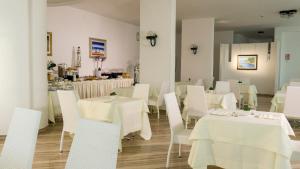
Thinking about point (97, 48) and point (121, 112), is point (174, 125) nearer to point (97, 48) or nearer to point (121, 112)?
point (121, 112)

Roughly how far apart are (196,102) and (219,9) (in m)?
4.51

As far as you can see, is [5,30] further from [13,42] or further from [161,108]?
[161,108]

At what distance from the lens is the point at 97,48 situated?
Result: 9430 millimetres


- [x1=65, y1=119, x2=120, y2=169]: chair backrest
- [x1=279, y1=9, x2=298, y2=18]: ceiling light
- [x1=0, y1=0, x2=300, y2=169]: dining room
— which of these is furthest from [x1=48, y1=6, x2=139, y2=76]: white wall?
[x1=65, y1=119, x2=120, y2=169]: chair backrest

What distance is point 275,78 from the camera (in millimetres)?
11281

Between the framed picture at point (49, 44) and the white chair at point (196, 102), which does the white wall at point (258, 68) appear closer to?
the framed picture at point (49, 44)

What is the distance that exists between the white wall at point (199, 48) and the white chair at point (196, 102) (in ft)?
16.9

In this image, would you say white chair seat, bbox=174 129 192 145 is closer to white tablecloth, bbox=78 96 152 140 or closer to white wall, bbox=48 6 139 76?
white tablecloth, bbox=78 96 152 140

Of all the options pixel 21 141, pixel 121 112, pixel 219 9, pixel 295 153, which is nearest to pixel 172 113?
pixel 121 112

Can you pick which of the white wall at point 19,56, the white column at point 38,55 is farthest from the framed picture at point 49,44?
the white wall at point 19,56

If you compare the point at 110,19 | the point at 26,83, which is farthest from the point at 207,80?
the point at 26,83

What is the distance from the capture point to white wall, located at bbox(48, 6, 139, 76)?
25.8ft

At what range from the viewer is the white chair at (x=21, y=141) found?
180 cm

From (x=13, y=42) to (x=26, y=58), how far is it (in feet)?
1.07
